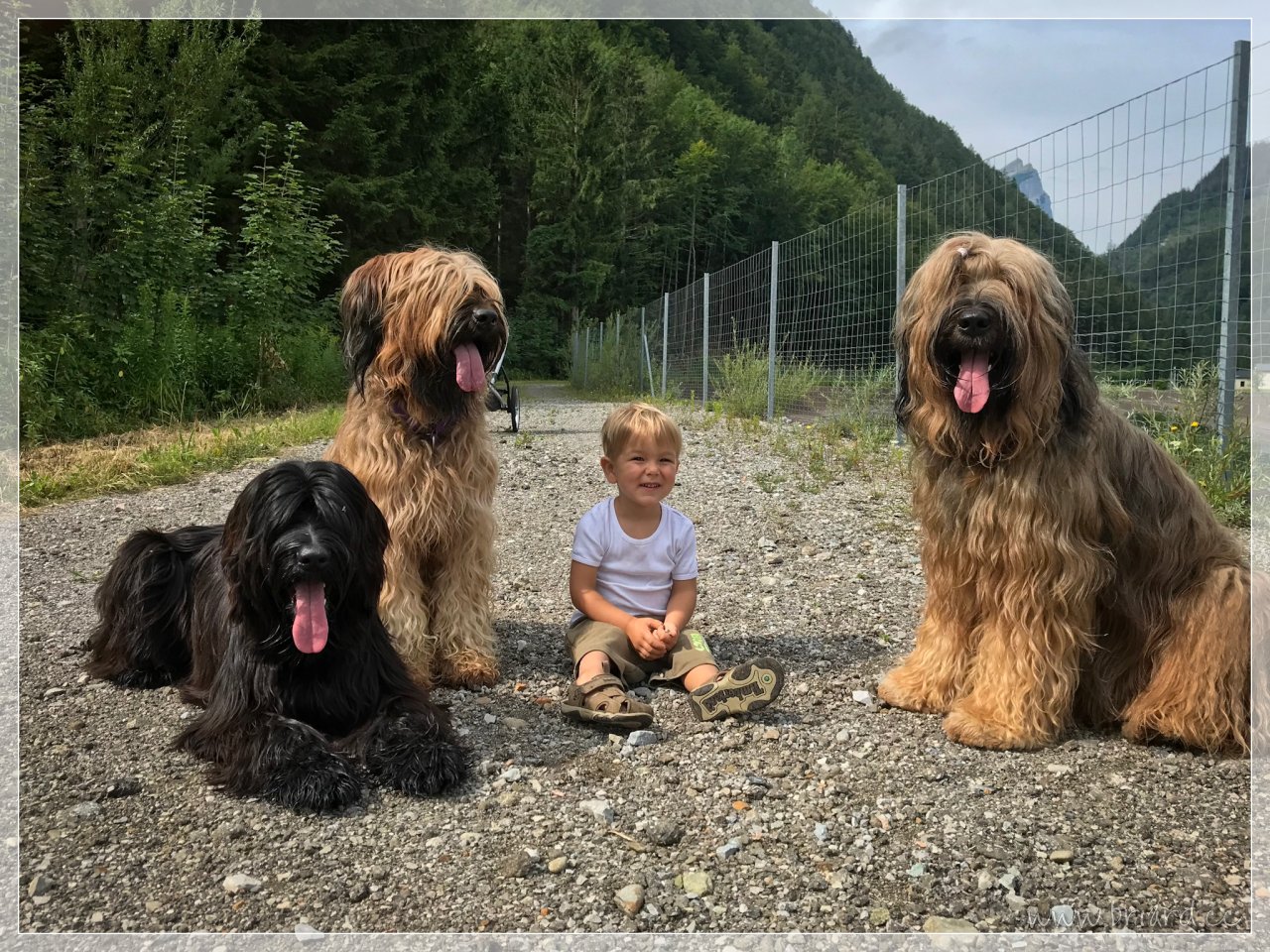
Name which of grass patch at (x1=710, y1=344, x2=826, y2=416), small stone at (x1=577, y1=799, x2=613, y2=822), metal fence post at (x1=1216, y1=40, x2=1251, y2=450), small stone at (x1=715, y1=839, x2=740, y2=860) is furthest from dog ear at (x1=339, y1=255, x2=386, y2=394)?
grass patch at (x1=710, y1=344, x2=826, y2=416)

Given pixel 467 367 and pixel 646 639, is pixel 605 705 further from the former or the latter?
pixel 467 367

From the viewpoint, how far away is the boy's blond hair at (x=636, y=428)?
4043mm

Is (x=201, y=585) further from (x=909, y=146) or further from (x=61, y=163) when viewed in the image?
(x=909, y=146)

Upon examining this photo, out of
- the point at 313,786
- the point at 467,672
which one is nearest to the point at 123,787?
the point at 313,786

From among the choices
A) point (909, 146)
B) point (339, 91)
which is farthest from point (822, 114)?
point (339, 91)

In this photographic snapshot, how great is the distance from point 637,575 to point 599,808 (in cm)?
142

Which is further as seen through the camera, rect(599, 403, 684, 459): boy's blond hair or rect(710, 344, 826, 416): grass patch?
rect(710, 344, 826, 416): grass patch

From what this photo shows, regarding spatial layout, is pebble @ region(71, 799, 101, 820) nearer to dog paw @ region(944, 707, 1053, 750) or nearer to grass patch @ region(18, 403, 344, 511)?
dog paw @ region(944, 707, 1053, 750)

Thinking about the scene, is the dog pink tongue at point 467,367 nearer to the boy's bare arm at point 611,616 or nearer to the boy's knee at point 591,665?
the boy's bare arm at point 611,616

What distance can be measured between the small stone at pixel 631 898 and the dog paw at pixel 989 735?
143 centimetres

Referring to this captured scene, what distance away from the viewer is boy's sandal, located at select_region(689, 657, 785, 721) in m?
3.53

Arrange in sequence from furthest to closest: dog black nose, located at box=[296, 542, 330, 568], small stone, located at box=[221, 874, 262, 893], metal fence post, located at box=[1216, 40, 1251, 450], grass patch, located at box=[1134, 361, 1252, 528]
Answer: metal fence post, located at box=[1216, 40, 1251, 450] < grass patch, located at box=[1134, 361, 1252, 528] < dog black nose, located at box=[296, 542, 330, 568] < small stone, located at box=[221, 874, 262, 893]

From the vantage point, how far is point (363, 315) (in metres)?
3.93

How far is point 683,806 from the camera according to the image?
2.94 metres
